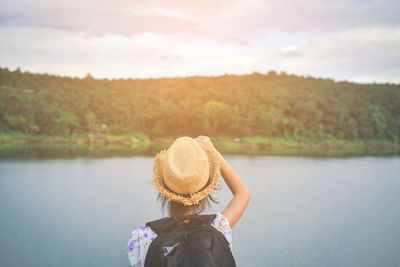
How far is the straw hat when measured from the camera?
3.43ft

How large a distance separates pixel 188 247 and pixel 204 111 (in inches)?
1323

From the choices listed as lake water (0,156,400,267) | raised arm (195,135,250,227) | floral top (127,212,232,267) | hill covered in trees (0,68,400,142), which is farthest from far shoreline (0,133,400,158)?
floral top (127,212,232,267)

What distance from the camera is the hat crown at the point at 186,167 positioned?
1042 millimetres

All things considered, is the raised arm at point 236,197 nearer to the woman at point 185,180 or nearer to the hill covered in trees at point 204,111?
the woman at point 185,180

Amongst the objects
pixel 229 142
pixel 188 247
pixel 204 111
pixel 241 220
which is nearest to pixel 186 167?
pixel 188 247

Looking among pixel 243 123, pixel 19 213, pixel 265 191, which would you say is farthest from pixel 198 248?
pixel 243 123

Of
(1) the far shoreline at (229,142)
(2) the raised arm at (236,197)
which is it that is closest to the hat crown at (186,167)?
(2) the raised arm at (236,197)

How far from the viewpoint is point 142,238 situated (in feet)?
3.70

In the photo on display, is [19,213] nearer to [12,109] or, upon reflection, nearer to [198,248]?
[198,248]

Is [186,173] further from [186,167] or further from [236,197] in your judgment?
[236,197]

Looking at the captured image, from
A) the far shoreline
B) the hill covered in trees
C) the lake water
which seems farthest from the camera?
the hill covered in trees

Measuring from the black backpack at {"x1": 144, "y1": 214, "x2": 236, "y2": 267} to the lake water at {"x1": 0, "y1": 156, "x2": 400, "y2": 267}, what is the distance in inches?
137

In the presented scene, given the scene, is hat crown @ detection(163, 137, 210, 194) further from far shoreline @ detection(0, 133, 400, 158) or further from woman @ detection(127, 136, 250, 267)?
far shoreline @ detection(0, 133, 400, 158)

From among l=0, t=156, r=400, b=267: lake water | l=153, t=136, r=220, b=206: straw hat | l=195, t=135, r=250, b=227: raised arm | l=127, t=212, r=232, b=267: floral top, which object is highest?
l=153, t=136, r=220, b=206: straw hat
